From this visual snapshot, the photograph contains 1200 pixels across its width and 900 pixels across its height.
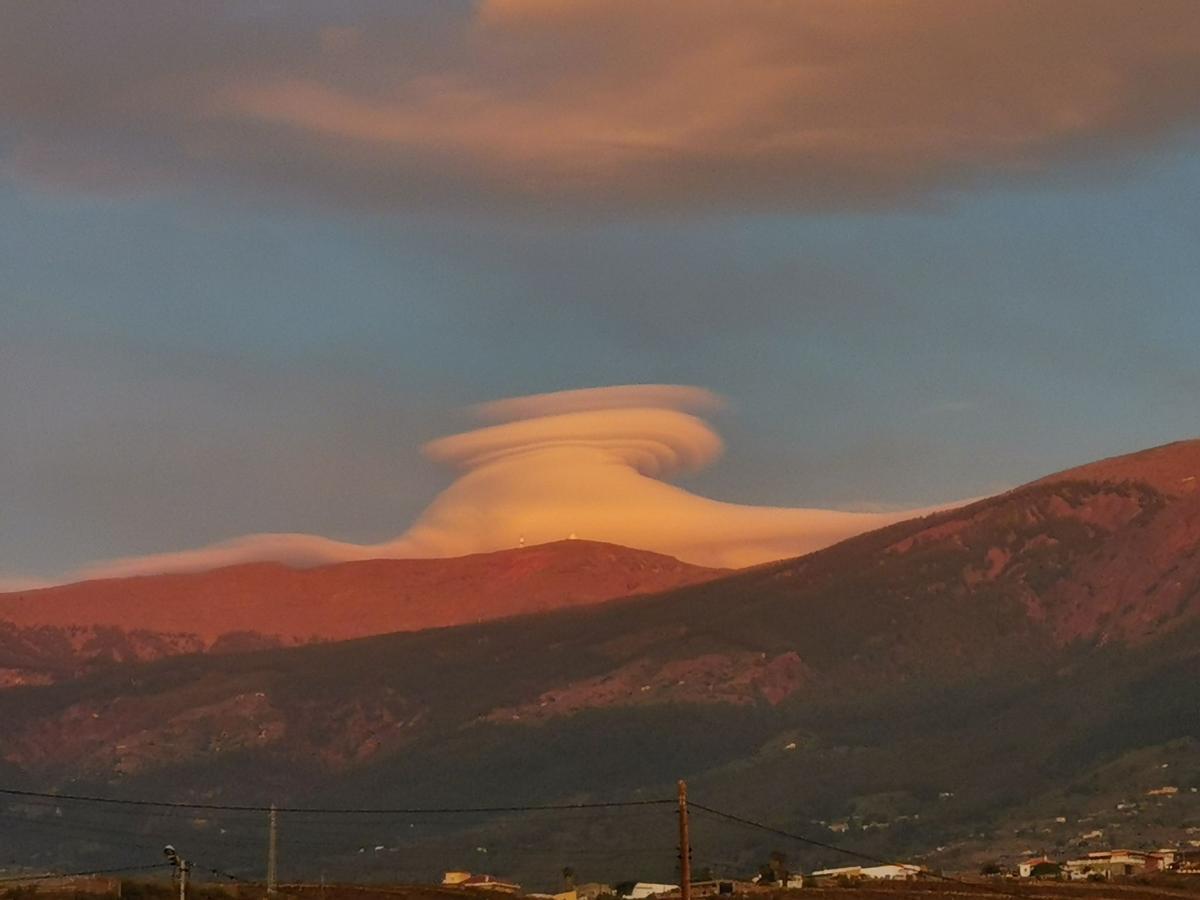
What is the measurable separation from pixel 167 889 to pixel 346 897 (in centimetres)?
2692

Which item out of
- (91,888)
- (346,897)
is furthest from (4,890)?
(346,897)

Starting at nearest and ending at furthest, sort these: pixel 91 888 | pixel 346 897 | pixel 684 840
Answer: pixel 684 840, pixel 91 888, pixel 346 897

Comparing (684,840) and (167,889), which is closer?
(684,840)

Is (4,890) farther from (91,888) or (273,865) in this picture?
(273,865)

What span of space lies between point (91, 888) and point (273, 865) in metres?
13.3

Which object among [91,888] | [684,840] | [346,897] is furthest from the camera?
[346,897]

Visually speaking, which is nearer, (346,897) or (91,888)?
(91,888)

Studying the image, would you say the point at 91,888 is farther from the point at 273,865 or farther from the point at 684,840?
the point at 684,840

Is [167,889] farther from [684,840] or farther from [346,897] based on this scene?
[684,840]

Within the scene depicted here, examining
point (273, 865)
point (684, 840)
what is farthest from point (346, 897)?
point (684, 840)

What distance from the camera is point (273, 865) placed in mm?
173250

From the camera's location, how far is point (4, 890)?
170 m

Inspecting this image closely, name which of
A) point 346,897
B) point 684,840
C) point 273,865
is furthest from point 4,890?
point 684,840

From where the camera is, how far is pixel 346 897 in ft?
653
